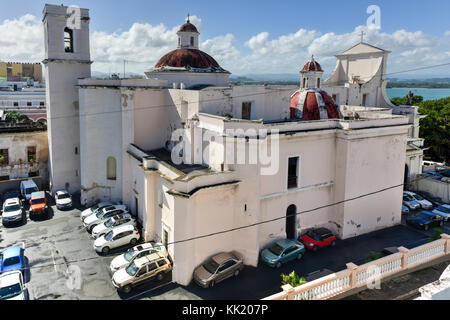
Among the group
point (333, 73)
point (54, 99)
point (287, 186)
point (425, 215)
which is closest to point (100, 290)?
point (287, 186)

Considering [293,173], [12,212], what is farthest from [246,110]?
[12,212]

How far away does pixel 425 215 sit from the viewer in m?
22.5

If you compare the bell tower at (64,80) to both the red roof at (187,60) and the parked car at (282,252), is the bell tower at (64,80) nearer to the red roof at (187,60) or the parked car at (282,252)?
the red roof at (187,60)

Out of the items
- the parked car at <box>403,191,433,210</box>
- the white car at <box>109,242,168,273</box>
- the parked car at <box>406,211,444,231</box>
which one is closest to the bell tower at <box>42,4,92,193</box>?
the white car at <box>109,242,168,273</box>

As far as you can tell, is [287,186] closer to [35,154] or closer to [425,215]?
[425,215]

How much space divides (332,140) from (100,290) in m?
14.4

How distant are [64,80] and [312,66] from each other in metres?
17.4

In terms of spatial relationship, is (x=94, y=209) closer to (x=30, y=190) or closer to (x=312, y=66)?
(x=30, y=190)

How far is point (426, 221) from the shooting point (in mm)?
21859

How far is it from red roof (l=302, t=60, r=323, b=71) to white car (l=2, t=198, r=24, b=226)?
20366 mm

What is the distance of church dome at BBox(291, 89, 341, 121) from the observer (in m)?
21.3

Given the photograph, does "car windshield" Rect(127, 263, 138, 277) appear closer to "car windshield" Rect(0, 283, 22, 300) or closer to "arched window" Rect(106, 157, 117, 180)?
"car windshield" Rect(0, 283, 22, 300)

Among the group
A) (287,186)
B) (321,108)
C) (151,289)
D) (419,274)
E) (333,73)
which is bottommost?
(151,289)

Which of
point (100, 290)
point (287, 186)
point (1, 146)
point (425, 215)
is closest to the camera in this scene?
point (100, 290)
